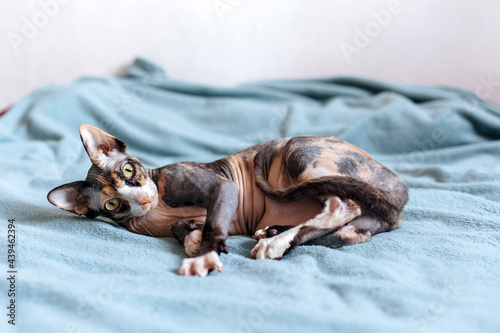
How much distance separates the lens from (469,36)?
265cm

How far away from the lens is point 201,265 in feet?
3.37

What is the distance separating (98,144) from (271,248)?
1.92ft

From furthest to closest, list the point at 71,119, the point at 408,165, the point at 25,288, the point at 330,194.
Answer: the point at 71,119 < the point at 408,165 < the point at 330,194 < the point at 25,288

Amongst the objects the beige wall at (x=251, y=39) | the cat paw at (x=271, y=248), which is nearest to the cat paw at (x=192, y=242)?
the cat paw at (x=271, y=248)

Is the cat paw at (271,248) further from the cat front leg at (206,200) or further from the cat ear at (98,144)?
the cat ear at (98,144)

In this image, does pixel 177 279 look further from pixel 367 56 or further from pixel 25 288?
pixel 367 56

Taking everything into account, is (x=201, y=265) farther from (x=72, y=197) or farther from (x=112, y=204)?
(x=72, y=197)

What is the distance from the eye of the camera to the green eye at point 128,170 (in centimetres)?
126

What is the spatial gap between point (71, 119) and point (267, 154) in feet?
4.51

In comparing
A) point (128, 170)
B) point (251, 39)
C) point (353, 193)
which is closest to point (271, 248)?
point (353, 193)

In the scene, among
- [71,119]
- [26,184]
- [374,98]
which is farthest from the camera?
[374,98]

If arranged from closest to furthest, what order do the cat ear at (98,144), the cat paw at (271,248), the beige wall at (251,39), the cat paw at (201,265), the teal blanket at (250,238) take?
1. the teal blanket at (250,238)
2. the cat paw at (201,265)
3. the cat paw at (271,248)
4. the cat ear at (98,144)
5. the beige wall at (251,39)

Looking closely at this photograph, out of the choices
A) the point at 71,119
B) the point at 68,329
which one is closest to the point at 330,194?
the point at 68,329

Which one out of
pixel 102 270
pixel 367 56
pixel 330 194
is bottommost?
pixel 102 270
